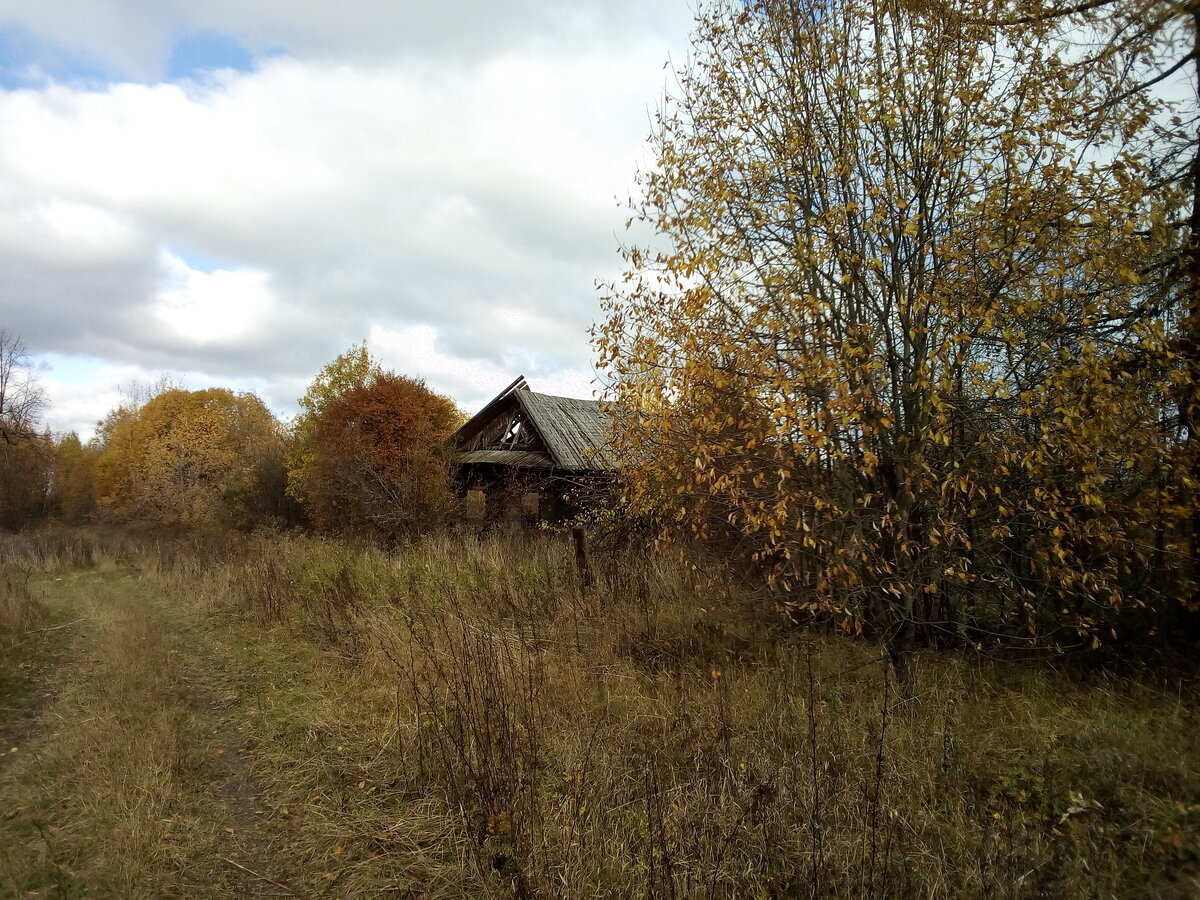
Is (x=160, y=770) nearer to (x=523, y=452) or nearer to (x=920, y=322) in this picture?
→ (x=920, y=322)

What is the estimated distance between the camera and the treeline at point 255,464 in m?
18.5

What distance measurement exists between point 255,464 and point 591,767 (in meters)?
29.5

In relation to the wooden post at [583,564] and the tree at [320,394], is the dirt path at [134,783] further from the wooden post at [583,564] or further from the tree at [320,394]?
the tree at [320,394]

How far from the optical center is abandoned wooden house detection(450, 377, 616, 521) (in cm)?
1867

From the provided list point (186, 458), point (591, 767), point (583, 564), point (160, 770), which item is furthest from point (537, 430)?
point (186, 458)

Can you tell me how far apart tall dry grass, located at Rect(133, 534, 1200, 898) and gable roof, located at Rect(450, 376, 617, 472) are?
1116 cm

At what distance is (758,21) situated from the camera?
5.82 metres

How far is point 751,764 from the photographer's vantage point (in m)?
4.10

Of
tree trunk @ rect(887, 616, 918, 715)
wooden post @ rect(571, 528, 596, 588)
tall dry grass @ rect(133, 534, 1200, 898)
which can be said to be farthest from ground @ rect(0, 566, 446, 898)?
tree trunk @ rect(887, 616, 918, 715)

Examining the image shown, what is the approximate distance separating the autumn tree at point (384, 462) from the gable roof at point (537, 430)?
104cm

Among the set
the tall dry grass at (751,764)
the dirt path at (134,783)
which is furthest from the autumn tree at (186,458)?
the tall dry grass at (751,764)

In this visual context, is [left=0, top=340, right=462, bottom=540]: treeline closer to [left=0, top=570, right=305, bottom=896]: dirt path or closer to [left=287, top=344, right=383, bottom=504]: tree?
[left=287, top=344, right=383, bottom=504]: tree

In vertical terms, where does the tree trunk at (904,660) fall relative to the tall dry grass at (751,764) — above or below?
above

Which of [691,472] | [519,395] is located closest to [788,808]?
[691,472]
